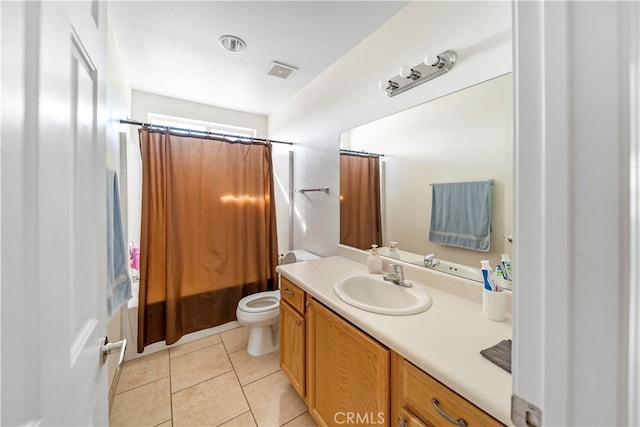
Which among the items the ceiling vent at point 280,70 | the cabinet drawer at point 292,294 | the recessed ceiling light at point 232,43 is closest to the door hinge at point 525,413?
the cabinet drawer at point 292,294

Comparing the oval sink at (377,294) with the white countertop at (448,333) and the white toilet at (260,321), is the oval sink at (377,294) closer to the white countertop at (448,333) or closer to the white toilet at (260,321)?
the white countertop at (448,333)

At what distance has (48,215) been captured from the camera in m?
0.40

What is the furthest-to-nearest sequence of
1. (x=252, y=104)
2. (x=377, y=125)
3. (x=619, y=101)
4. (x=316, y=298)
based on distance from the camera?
(x=252, y=104) → (x=377, y=125) → (x=316, y=298) → (x=619, y=101)

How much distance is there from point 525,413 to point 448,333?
1.70 ft

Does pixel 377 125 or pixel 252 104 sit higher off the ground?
pixel 252 104

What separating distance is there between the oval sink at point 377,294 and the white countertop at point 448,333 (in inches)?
1.4

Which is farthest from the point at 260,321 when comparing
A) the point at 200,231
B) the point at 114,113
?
the point at 114,113

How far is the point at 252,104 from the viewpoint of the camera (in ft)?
8.73

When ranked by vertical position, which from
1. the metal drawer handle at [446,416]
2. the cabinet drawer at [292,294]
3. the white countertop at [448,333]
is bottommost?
the metal drawer handle at [446,416]

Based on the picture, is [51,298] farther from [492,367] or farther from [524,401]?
[492,367]

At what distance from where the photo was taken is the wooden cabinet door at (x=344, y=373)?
35.5 inches

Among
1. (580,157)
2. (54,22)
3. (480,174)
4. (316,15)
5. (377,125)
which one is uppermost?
(316,15)

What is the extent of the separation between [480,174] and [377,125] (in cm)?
73

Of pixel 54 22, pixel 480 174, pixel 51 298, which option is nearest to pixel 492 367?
pixel 480 174
